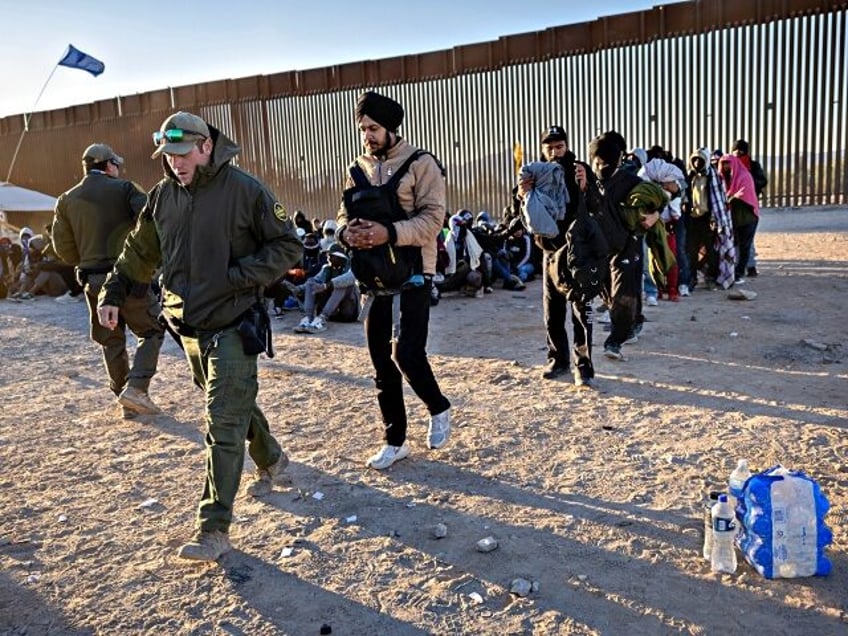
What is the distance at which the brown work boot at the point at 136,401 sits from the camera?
562 cm

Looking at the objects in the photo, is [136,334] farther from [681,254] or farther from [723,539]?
[681,254]

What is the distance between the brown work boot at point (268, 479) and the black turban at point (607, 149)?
3.45 metres

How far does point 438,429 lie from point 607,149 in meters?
2.81

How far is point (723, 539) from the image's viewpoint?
310cm

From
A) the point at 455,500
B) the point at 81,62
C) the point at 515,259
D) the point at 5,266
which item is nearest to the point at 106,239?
the point at 455,500

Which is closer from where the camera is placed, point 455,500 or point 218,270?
point 218,270

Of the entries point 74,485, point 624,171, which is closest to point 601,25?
point 624,171

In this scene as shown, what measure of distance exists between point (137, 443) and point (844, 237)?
1243 centimetres

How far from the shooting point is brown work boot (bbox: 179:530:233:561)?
131 inches

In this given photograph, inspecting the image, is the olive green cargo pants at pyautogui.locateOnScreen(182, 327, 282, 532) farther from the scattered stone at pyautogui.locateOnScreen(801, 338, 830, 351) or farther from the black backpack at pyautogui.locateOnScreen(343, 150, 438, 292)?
the scattered stone at pyautogui.locateOnScreen(801, 338, 830, 351)

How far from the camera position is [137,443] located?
16.9 feet

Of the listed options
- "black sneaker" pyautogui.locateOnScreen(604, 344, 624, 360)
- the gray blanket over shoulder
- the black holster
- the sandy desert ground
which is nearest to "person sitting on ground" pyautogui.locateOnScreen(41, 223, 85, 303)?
the sandy desert ground

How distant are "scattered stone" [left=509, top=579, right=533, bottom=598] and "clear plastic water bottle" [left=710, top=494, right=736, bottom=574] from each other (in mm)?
752

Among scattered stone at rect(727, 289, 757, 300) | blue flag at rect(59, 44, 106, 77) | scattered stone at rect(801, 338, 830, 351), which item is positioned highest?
blue flag at rect(59, 44, 106, 77)
